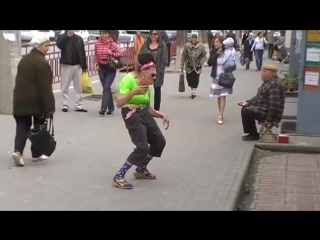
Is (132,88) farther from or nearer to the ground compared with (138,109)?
farther from the ground

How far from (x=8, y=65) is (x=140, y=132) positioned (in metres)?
5.20

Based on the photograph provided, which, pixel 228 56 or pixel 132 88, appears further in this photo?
pixel 228 56

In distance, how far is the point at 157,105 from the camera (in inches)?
494

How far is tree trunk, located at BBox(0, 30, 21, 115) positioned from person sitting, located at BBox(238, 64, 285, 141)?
429cm

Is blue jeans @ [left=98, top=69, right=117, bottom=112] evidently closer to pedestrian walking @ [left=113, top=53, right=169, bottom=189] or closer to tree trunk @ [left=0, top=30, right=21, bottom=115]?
tree trunk @ [left=0, top=30, right=21, bottom=115]

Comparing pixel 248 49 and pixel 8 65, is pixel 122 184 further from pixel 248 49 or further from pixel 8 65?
pixel 248 49

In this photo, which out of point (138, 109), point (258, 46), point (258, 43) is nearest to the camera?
point (138, 109)

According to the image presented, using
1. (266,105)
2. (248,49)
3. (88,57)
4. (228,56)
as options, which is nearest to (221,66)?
(228,56)

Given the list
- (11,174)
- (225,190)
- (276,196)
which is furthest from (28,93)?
(276,196)

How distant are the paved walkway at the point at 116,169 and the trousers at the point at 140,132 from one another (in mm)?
387

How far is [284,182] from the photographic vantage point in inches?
332

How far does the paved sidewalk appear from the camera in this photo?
746 cm
